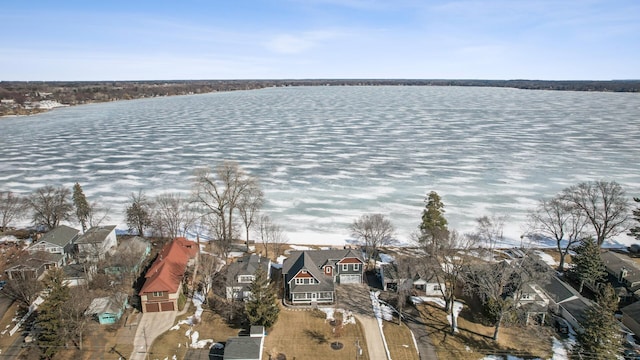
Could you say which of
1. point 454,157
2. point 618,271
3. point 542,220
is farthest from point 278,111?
point 618,271

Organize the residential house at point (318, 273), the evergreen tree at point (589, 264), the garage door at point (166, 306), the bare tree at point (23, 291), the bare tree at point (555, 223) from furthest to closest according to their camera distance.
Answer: the bare tree at point (555, 223) → the evergreen tree at point (589, 264) → the residential house at point (318, 273) → the garage door at point (166, 306) → the bare tree at point (23, 291)

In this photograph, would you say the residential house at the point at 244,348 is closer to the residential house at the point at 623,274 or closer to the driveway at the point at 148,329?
the driveway at the point at 148,329

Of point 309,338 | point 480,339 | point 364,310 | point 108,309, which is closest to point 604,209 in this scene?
point 480,339

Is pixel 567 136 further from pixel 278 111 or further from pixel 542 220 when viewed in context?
pixel 278 111

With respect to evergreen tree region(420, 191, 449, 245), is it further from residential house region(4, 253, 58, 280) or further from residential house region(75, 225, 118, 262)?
residential house region(4, 253, 58, 280)

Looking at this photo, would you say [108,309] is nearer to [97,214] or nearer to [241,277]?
[241,277]

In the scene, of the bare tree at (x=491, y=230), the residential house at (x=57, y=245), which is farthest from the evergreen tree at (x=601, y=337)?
A: the residential house at (x=57, y=245)
